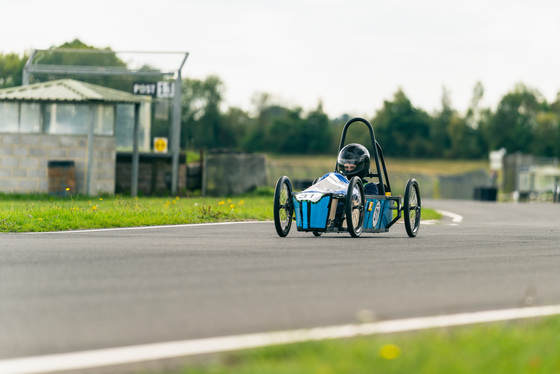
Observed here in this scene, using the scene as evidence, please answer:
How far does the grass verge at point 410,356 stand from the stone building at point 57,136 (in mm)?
22198

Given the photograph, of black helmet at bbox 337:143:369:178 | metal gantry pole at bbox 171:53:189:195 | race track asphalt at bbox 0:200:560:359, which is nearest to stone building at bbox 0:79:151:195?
metal gantry pole at bbox 171:53:189:195

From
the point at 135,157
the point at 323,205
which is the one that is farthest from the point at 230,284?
the point at 135,157

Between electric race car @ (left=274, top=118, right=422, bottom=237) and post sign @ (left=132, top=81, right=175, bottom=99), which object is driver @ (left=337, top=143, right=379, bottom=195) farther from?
post sign @ (left=132, top=81, right=175, bottom=99)

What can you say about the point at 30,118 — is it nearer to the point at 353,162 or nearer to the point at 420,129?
the point at 353,162

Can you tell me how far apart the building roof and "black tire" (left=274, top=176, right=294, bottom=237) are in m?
14.5

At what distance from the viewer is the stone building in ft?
87.5

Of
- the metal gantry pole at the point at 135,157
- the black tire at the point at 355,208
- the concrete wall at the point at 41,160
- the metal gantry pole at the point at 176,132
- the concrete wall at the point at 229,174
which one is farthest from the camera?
the concrete wall at the point at 229,174

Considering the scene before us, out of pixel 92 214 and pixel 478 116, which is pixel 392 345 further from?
pixel 478 116

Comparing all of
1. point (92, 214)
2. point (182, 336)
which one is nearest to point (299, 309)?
point (182, 336)

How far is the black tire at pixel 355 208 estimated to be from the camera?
1259 cm

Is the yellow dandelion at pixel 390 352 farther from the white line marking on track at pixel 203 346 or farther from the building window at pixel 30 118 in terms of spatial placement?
the building window at pixel 30 118

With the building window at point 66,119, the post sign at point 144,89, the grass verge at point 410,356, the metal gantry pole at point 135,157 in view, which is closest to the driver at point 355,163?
the grass verge at point 410,356

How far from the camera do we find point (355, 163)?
14219 millimetres

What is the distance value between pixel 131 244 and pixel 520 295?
5432mm
